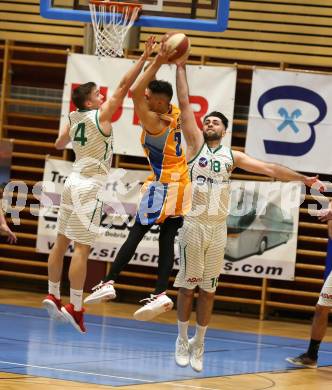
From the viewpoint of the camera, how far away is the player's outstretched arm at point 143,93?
7457mm

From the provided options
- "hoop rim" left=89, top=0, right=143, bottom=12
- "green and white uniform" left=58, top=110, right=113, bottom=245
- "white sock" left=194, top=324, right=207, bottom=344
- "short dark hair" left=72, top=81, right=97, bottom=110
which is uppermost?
"hoop rim" left=89, top=0, right=143, bottom=12

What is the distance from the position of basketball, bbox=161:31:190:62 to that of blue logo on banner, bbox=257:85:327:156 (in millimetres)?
5582

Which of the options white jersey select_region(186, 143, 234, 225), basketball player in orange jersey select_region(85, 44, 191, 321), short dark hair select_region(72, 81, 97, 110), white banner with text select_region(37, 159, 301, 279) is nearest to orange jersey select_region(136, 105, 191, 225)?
basketball player in orange jersey select_region(85, 44, 191, 321)

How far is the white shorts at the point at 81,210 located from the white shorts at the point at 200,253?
806mm

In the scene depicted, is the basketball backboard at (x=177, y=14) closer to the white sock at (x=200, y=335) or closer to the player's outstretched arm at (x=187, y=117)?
the player's outstretched arm at (x=187, y=117)

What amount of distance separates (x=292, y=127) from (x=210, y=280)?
4942mm

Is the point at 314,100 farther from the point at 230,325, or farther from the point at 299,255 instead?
the point at 230,325

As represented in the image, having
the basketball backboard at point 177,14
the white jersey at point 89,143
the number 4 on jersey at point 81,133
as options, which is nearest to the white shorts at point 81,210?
the white jersey at point 89,143

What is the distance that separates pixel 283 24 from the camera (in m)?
13.5

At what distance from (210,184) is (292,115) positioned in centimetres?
479

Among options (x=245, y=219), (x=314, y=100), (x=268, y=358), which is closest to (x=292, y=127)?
(x=314, y=100)

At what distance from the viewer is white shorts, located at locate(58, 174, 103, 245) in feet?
27.6

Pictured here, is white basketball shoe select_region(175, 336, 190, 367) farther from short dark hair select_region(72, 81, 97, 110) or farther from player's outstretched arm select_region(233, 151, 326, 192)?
short dark hair select_region(72, 81, 97, 110)

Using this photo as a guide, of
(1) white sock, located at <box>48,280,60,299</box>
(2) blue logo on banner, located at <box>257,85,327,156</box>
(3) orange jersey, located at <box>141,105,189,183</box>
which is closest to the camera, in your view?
(3) orange jersey, located at <box>141,105,189,183</box>
